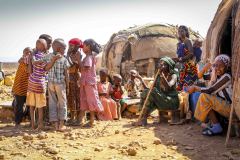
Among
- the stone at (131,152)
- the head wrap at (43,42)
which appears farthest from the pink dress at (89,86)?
the stone at (131,152)

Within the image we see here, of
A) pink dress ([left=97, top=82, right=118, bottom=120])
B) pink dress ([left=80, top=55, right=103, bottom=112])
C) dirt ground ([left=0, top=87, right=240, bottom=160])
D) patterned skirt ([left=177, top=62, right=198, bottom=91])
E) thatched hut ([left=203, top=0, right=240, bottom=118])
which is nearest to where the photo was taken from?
dirt ground ([left=0, top=87, right=240, bottom=160])

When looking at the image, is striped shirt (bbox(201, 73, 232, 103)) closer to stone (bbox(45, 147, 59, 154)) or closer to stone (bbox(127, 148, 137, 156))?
stone (bbox(127, 148, 137, 156))

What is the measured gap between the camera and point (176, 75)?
7.25m

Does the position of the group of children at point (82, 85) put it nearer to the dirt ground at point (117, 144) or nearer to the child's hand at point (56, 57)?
the child's hand at point (56, 57)

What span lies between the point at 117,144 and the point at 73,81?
2.18 meters

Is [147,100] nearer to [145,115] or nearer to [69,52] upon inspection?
[145,115]

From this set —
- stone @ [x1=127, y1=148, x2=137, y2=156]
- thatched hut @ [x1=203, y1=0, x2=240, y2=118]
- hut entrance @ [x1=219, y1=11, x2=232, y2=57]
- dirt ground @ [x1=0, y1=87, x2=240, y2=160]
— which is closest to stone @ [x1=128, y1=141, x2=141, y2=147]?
dirt ground @ [x1=0, y1=87, x2=240, y2=160]

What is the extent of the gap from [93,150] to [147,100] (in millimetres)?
2287

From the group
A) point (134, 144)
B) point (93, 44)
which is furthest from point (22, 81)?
point (134, 144)

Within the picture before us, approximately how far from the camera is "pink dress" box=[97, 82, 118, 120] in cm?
804

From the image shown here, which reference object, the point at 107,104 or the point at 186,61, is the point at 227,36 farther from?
the point at 107,104

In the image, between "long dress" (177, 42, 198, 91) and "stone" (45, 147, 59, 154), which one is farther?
"long dress" (177, 42, 198, 91)

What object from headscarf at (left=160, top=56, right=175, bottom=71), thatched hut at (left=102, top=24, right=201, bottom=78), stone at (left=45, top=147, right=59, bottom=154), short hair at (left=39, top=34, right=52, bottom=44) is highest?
thatched hut at (left=102, top=24, right=201, bottom=78)

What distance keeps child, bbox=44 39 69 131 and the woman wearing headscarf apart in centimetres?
296
